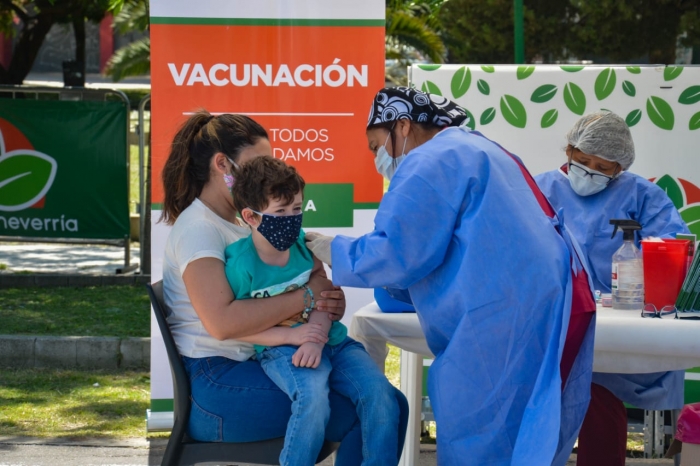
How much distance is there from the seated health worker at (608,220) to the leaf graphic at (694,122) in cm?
89

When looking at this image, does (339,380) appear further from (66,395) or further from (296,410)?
(66,395)

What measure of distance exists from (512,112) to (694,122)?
2.75 ft

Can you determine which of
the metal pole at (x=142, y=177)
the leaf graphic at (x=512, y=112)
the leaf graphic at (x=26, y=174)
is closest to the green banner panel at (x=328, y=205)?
the leaf graphic at (x=512, y=112)

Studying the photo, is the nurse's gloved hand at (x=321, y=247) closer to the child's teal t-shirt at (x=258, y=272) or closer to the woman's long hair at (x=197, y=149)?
the child's teal t-shirt at (x=258, y=272)

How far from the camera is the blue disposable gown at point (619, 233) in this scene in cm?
379

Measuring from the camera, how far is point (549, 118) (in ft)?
15.6

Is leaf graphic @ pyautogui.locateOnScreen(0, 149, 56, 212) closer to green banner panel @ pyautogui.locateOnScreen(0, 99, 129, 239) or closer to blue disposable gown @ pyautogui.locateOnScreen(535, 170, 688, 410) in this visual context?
green banner panel @ pyautogui.locateOnScreen(0, 99, 129, 239)

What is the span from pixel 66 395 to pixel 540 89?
9.71 feet

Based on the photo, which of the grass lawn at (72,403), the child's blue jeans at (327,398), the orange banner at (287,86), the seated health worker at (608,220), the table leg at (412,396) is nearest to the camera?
the child's blue jeans at (327,398)

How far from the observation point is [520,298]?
2.60m

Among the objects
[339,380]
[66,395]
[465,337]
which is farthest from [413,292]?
[66,395]

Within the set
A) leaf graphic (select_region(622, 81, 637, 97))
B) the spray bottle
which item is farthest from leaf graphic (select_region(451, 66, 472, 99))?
the spray bottle

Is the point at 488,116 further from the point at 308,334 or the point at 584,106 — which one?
the point at 308,334

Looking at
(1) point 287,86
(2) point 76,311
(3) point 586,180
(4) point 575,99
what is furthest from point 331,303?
(2) point 76,311
